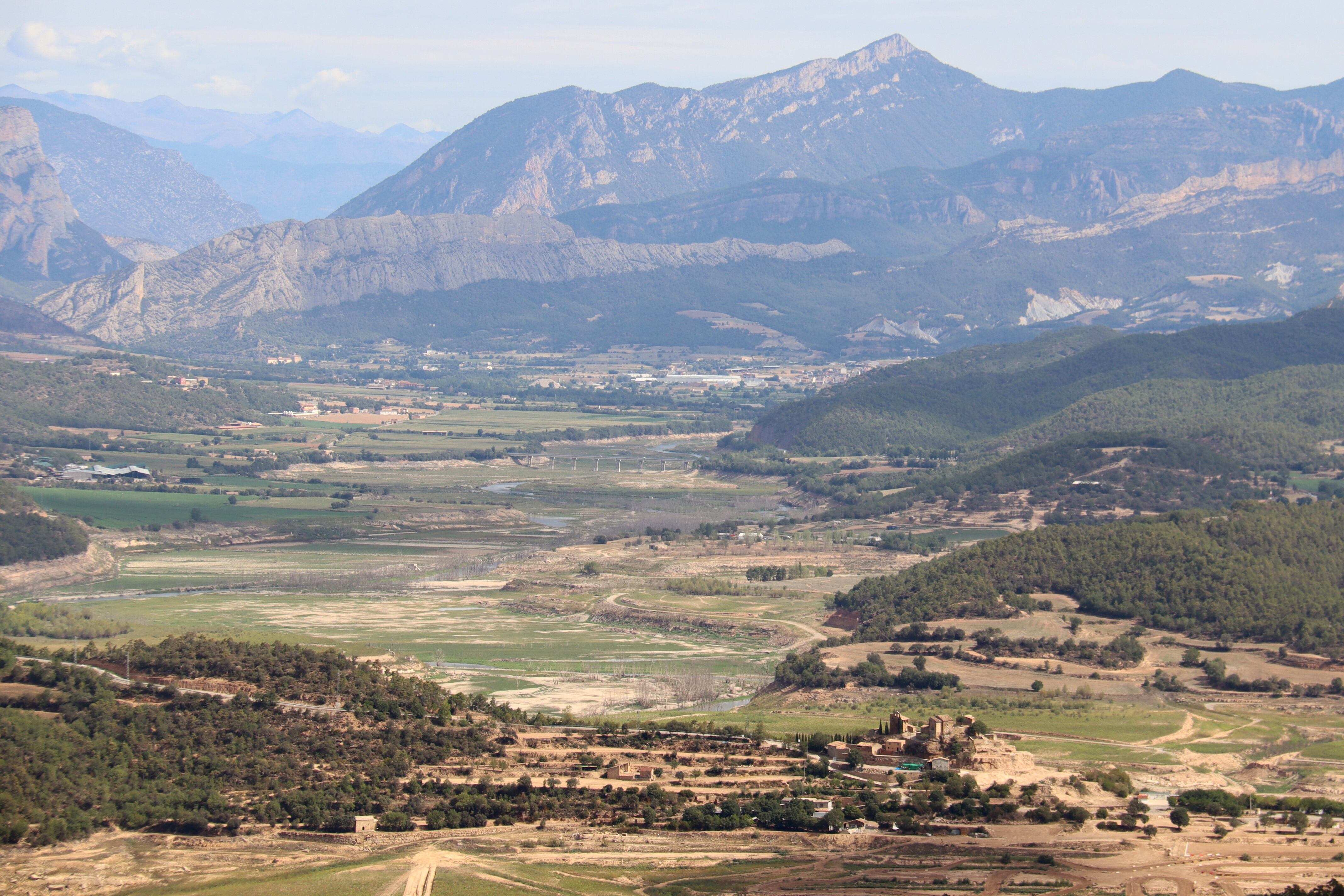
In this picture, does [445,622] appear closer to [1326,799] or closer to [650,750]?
[650,750]

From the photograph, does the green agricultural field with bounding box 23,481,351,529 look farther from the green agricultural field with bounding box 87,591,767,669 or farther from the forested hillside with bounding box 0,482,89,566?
the green agricultural field with bounding box 87,591,767,669

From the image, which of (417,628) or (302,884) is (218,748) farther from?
(417,628)

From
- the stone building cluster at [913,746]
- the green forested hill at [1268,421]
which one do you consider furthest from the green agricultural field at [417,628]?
the green forested hill at [1268,421]

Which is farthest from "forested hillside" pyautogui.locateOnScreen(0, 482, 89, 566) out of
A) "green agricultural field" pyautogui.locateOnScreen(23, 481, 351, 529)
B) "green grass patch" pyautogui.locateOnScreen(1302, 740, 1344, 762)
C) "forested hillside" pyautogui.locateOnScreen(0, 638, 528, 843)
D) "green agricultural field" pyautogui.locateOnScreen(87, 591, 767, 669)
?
"green grass patch" pyautogui.locateOnScreen(1302, 740, 1344, 762)

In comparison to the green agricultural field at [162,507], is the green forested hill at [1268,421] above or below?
above

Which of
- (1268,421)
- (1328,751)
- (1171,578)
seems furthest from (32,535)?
(1268,421)

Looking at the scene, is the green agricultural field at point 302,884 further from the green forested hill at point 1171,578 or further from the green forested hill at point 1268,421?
the green forested hill at point 1268,421
